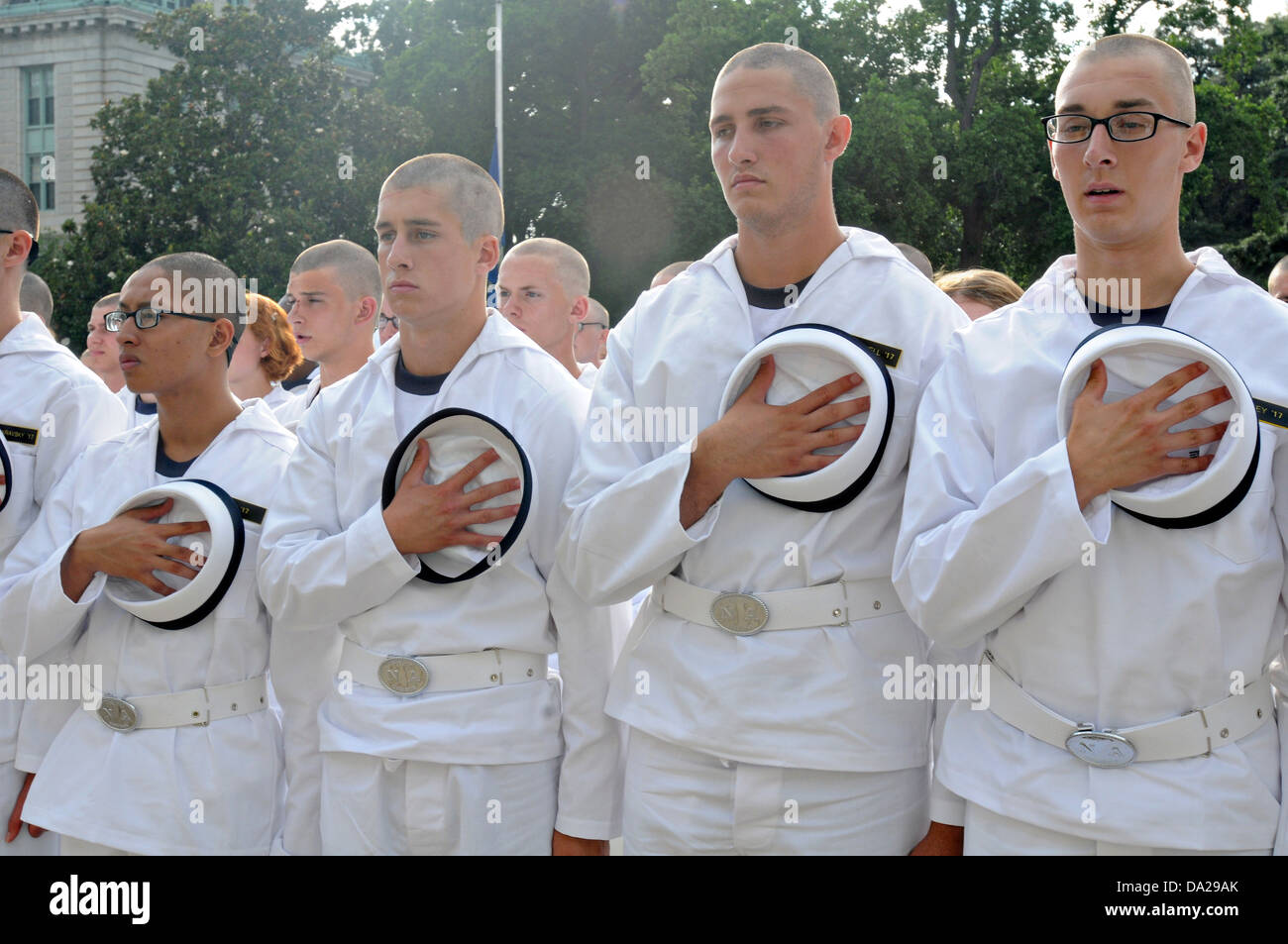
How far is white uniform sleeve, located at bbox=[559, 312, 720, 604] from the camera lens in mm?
3256

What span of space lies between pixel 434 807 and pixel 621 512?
3.29 ft

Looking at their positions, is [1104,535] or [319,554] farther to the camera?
[319,554]

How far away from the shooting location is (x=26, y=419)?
4711 millimetres

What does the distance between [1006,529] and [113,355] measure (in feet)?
26.7

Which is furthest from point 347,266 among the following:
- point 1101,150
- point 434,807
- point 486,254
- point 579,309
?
point 1101,150

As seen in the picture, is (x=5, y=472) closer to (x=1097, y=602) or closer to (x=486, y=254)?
(x=486, y=254)

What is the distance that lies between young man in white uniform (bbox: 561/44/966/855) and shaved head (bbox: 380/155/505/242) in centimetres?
81

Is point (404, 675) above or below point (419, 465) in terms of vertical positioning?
below

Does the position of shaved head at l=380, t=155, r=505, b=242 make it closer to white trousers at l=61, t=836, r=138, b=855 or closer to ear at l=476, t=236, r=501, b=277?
ear at l=476, t=236, r=501, b=277

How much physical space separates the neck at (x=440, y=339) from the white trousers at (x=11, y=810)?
6.74 ft

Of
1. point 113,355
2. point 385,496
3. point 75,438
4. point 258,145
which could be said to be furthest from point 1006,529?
point 258,145

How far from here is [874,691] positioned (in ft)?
10.6

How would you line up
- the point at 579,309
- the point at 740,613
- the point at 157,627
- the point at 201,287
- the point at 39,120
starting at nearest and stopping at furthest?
the point at 740,613, the point at 157,627, the point at 201,287, the point at 579,309, the point at 39,120

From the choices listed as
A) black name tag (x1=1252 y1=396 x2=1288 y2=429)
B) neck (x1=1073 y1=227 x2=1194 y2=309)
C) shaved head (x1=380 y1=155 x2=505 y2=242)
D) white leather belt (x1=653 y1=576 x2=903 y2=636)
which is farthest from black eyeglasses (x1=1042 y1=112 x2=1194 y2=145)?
shaved head (x1=380 y1=155 x2=505 y2=242)
